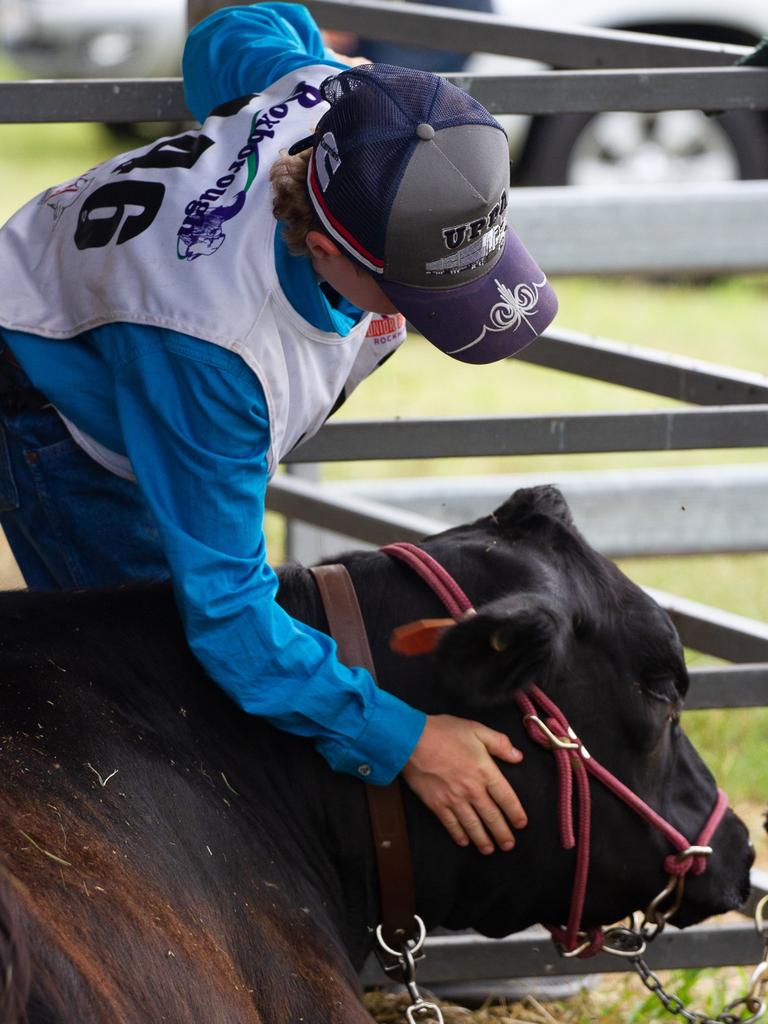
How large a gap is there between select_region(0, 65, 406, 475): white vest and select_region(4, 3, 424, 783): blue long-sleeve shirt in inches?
1.5

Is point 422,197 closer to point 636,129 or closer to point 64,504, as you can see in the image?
point 64,504

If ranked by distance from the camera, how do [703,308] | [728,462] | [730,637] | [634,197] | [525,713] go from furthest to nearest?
[703,308] → [728,462] → [634,197] → [730,637] → [525,713]

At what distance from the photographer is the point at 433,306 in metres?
2.37

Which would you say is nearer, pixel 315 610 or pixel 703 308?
pixel 315 610

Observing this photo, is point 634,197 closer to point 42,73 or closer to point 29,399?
point 29,399

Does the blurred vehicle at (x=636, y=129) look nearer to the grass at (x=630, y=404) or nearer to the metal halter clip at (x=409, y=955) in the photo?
the grass at (x=630, y=404)

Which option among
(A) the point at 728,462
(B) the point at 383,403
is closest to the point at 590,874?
(A) the point at 728,462

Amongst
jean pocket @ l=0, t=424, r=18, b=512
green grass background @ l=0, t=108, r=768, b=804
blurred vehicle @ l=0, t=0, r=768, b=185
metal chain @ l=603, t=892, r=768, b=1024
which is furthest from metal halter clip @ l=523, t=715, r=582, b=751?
blurred vehicle @ l=0, t=0, r=768, b=185

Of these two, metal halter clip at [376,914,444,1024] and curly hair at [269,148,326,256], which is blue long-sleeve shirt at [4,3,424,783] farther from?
metal halter clip at [376,914,444,1024]

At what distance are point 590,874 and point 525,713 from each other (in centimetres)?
35

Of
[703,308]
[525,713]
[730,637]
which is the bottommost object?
[703,308]

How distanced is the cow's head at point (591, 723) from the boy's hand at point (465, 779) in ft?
0.17

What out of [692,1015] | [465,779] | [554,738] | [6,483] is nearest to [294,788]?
[465,779]

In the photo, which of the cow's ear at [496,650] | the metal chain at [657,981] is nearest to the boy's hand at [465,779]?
the cow's ear at [496,650]
